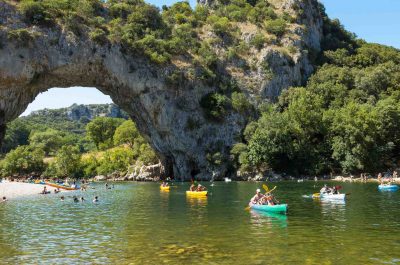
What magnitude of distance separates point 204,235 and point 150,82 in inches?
2486

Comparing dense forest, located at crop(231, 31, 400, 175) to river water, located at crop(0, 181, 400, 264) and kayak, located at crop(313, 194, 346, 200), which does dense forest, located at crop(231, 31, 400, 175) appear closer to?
kayak, located at crop(313, 194, 346, 200)

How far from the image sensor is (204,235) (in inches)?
857

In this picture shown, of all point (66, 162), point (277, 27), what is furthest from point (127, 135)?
point (277, 27)

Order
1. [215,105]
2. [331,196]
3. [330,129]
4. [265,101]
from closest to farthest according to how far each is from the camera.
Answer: [331,196] < [330,129] < [215,105] < [265,101]

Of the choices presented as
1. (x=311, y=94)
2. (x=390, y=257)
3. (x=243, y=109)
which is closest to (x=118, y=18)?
(x=243, y=109)

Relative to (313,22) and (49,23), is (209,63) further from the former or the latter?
(313,22)

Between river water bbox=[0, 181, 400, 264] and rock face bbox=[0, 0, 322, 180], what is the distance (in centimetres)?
4135

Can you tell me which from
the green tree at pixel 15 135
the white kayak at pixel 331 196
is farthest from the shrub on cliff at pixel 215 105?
the green tree at pixel 15 135

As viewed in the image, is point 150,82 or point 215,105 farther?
point 215,105

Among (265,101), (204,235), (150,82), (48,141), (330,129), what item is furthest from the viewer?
(48,141)

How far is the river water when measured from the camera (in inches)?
667

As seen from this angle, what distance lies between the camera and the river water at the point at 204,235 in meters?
16.9

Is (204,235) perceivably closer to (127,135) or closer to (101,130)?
(127,135)

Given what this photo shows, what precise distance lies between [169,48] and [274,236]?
73.3 m
